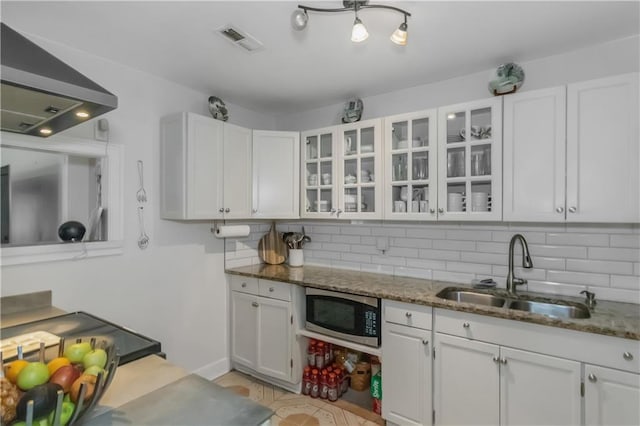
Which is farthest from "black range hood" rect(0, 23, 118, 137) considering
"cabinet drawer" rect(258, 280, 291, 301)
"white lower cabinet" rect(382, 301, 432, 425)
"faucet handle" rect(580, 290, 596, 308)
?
"faucet handle" rect(580, 290, 596, 308)

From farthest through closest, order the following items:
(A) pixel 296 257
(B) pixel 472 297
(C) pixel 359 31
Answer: (A) pixel 296 257 → (B) pixel 472 297 → (C) pixel 359 31

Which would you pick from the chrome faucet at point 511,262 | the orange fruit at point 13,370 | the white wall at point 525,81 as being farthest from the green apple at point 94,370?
the white wall at point 525,81

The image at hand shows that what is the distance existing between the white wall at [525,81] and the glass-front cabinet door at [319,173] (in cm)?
32

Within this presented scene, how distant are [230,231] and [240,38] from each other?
1.51 meters

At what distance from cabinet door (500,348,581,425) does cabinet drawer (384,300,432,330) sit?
435 millimetres

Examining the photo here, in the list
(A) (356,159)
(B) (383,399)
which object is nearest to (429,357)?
(B) (383,399)

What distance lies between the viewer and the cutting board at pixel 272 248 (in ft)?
10.8

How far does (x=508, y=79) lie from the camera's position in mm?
2086

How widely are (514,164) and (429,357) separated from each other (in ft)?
4.29

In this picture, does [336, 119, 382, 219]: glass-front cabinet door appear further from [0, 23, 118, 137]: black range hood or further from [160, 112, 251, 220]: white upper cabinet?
[0, 23, 118, 137]: black range hood

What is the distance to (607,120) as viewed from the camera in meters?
1.82

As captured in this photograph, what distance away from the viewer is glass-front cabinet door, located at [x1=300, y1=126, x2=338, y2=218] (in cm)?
284

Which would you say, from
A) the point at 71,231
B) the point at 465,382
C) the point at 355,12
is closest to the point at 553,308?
the point at 465,382

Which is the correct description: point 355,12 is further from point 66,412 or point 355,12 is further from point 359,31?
point 66,412
